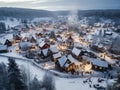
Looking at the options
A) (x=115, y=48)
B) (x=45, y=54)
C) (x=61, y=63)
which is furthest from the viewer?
(x=115, y=48)

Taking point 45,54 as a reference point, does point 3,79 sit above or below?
above

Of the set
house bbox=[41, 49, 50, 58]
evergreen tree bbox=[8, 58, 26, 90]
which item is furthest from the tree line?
house bbox=[41, 49, 50, 58]

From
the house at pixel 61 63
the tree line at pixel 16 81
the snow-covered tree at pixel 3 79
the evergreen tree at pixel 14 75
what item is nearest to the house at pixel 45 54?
the house at pixel 61 63

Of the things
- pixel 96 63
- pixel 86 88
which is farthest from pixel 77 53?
pixel 86 88

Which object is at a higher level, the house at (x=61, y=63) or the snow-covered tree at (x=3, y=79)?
the snow-covered tree at (x=3, y=79)

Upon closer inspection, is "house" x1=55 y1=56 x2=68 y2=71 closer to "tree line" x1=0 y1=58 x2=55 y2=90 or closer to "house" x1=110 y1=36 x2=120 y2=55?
"tree line" x1=0 y1=58 x2=55 y2=90

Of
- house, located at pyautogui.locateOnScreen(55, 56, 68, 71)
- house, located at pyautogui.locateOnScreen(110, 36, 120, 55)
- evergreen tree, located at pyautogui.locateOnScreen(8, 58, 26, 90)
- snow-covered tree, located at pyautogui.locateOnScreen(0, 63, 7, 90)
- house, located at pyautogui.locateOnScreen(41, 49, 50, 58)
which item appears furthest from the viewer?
house, located at pyautogui.locateOnScreen(110, 36, 120, 55)

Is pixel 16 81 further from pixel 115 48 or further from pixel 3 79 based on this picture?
pixel 115 48

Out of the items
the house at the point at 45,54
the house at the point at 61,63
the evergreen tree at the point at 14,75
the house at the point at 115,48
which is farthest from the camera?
the house at the point at 115,48

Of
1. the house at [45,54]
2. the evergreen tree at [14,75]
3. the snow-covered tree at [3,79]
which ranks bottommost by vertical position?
the house at [45,54]

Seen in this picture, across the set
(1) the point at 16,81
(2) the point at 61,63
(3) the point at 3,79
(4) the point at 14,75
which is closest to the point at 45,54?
(2) the point at 61,63

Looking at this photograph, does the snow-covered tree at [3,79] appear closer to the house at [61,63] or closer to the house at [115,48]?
the house at [61,63]

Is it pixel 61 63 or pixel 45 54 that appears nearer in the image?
pixel 61 63

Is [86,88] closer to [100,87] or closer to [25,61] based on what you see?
[100,87]
